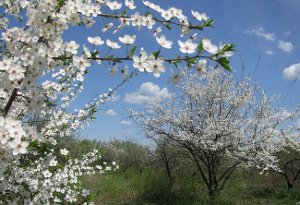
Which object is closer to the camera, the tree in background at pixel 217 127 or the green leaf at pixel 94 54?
the green leaf at pixel 94 54

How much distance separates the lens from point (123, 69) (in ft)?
9.09

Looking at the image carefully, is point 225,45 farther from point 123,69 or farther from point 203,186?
point 203,186

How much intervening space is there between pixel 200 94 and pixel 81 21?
33.2 feet

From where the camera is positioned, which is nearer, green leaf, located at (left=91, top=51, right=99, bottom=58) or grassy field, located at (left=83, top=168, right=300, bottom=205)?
green leaf, located at (left=91, top=51, right=99, bottom=58)

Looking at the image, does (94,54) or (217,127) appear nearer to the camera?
(94,54)

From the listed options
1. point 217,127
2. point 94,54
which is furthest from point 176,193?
point 94,54

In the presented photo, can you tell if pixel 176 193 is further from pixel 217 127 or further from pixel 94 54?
pixel 94 54

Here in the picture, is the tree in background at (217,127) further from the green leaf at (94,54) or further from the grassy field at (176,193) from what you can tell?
the green leaf at (94,54)

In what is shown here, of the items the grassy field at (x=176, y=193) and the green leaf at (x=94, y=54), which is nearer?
the green leaf at (x=94, y=54)

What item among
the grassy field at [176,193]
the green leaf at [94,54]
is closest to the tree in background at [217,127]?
the grassy field at [176,193]

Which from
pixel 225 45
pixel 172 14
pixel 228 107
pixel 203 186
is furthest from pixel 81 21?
pixel 203 186

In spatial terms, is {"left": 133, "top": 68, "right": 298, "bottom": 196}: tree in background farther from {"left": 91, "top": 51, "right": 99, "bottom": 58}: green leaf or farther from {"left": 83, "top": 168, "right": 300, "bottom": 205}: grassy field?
{"left": 91, "top": 51, "right": 99, "bottom": 58}: green leaf

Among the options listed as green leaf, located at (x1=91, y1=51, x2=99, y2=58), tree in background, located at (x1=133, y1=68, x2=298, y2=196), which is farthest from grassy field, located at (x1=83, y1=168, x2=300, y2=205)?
green leaf, located at (x1=91, y1=51, x2=99, y2=58)

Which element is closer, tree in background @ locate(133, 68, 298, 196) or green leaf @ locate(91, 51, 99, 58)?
green leaf @ locate(91, 51, 99, 58)
